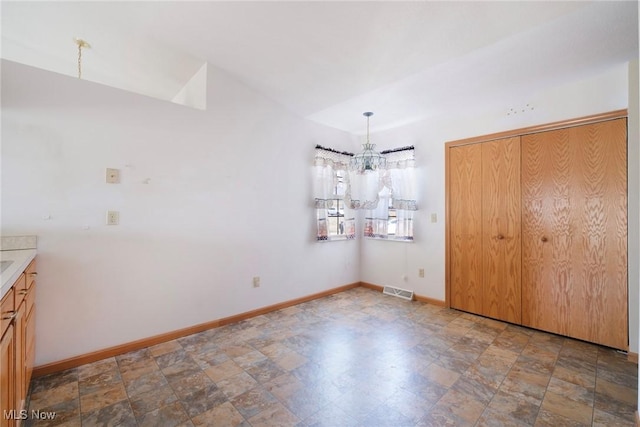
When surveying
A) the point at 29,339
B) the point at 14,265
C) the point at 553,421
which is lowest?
the point at 553,421

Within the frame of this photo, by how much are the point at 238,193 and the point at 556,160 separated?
10.5 ft

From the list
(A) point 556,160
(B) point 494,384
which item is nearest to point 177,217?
(B) point 494,384

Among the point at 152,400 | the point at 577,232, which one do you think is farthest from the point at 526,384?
the point at 152,400

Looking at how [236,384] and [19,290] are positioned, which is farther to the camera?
[236,384]

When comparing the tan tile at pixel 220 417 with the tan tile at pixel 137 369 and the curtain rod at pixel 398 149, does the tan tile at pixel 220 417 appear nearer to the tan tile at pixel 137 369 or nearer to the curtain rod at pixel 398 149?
the tan tile at pixel 137 369

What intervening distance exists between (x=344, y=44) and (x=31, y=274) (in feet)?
8.85

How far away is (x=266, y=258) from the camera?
3.24 m

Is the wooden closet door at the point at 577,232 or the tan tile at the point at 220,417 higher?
the wooden closet door at the point at 577,232

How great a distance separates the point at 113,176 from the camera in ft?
7.43

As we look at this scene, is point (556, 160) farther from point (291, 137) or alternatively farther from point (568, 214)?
point (291, 137)

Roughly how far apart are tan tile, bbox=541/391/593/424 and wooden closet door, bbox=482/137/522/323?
1.28 m

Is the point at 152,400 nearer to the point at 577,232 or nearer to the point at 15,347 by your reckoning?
the point at 15,347

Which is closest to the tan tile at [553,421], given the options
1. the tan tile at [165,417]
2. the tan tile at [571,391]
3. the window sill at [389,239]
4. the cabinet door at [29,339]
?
the tan tile at [571,391]

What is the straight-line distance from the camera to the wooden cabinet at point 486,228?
2984mm
